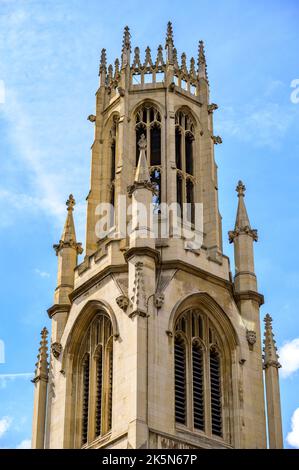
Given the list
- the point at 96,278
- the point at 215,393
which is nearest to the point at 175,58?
the point at 96,278

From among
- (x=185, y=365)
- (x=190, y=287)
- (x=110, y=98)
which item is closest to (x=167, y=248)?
(x=190, y=287)

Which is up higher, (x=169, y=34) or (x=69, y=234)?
(x=169, y=34)

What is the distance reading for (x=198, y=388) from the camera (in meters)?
49.7

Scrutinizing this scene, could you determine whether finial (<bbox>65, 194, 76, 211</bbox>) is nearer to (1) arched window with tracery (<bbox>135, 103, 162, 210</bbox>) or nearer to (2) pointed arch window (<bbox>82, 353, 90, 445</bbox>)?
(1) arched window with tracery (<bbox>135, 103, 162, 210</bbox>)

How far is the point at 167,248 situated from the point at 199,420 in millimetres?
7200

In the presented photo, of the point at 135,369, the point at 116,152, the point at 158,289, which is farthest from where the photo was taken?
the point at 116,152

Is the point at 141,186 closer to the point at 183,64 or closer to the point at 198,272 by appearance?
the point at 198,272

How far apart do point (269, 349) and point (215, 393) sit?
10.9 feet

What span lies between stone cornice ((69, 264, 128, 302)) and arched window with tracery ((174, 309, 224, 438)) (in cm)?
310

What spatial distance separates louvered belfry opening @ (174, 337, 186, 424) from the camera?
4831cm

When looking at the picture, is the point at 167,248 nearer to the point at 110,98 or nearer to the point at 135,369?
the point at 135,369

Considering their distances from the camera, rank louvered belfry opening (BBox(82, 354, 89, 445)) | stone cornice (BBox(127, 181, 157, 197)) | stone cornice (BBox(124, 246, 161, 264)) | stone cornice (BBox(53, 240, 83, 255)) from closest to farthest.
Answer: stone cornice (BBox(124, 246, 161, 264))
louvered belfry opening (BBox(82, 354, 89, 445))
stone cornice (BBox(127, 181, 157, 197))
stone cornice (BBox(53, 240, 83, 255))

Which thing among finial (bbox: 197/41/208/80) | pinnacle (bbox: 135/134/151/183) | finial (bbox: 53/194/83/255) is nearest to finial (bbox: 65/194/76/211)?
finial (bbox: 53/194/83/255)

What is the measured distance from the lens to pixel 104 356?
166ft
